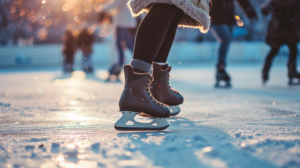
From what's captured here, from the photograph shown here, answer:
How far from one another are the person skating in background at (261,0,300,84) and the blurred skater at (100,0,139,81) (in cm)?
169

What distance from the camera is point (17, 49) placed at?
10.4 m

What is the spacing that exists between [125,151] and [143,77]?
0.40 metres

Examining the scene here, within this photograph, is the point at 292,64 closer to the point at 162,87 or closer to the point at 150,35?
the point at 162,87

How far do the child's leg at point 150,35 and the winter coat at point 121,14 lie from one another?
2973mm

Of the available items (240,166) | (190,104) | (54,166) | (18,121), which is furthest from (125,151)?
(190,104)

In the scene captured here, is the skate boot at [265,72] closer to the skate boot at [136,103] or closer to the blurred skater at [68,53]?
the skate boot at [136,103]

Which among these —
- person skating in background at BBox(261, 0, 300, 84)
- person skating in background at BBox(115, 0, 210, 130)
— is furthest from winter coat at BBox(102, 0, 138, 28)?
person skating in background at BBox(115, 0, 210, 130)

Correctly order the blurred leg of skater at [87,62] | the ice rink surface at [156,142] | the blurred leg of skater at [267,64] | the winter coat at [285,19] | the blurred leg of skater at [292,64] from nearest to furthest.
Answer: the ice rink surface at [156,142], the winter coat at [285,19], the blurred leg of skater at [292,64], the blurred leg of skater at [267,64], the blurred leg of skater at [87,62]

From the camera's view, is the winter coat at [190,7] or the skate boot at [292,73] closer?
the winter coat at [190,7]

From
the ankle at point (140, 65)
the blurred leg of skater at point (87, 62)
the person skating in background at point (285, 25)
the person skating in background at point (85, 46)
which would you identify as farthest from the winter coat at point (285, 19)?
the person skating in background at point (85, 46)

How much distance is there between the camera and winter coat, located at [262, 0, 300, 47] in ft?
11.1

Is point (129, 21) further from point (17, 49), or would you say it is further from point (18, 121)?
point (17, 49)

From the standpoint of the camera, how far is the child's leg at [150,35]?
1.25m

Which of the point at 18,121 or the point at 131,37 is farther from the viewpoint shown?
the point at 131,37
